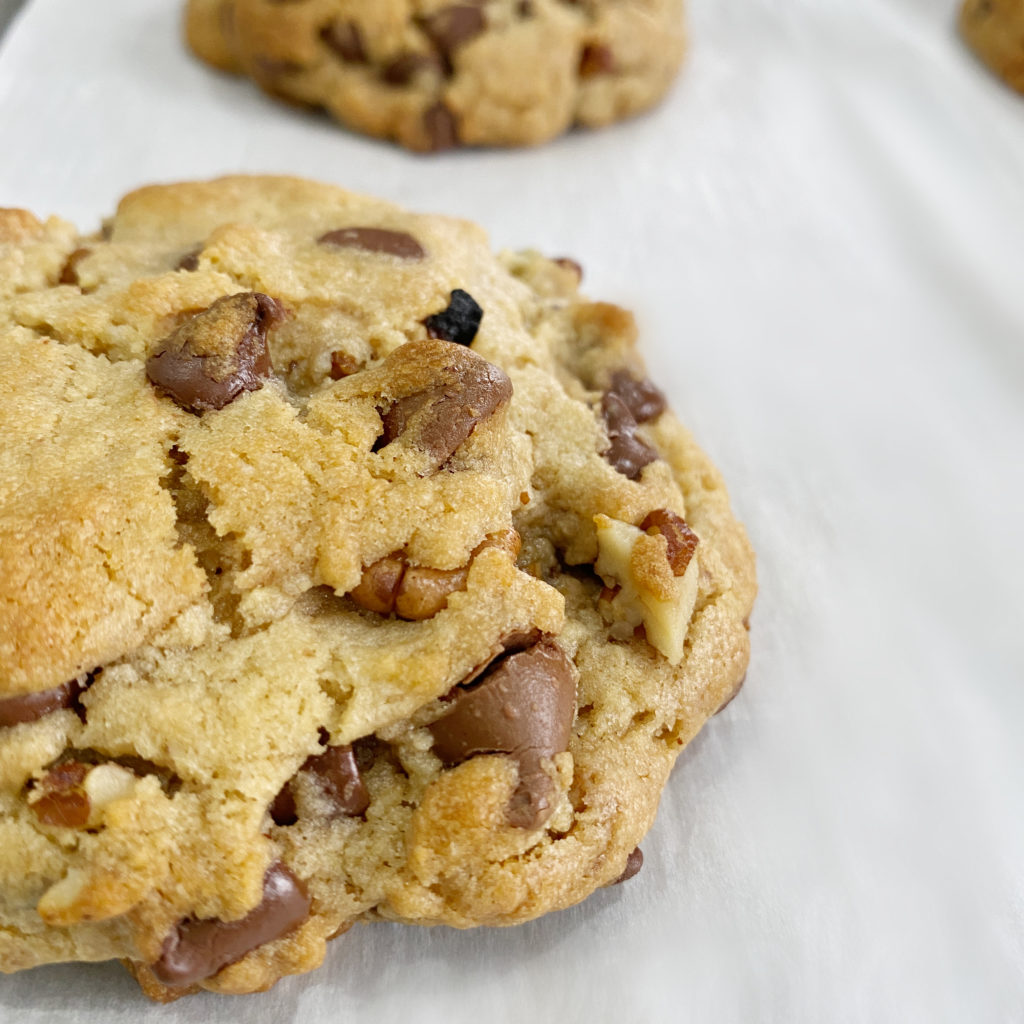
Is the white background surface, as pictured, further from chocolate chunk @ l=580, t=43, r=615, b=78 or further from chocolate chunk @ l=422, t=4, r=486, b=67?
chocolate chunk @ l=422, t=4, r=486, b=67

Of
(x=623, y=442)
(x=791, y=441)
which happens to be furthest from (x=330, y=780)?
(x=791, y=441)

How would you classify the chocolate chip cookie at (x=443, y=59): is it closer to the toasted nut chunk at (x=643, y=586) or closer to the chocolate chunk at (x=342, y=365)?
the chocolate chunk at (x=342, y=365)

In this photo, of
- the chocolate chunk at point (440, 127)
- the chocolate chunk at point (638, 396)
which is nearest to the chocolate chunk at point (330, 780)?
the chocolate chunk at point (638, 396)

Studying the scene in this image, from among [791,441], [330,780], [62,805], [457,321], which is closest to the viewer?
[62,805]

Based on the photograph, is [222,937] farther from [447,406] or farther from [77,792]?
[447,406]

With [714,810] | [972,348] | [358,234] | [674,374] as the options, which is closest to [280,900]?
[714,810]

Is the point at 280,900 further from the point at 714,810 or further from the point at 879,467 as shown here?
the point at 879,467
